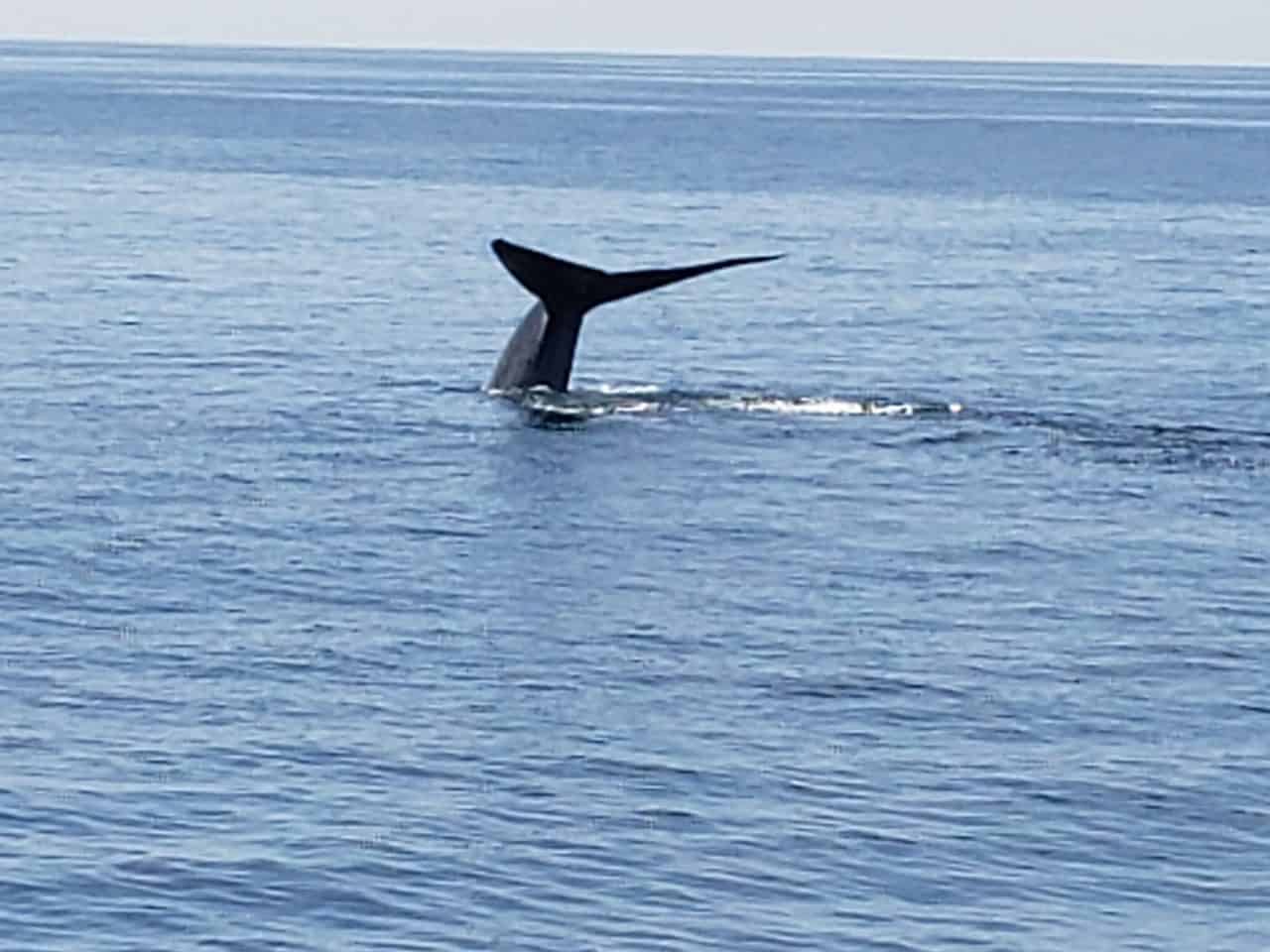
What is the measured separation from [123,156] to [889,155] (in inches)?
903

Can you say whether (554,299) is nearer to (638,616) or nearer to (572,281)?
(572,281)

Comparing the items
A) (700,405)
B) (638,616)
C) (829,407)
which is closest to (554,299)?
(700,405)

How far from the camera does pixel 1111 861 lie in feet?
51.4

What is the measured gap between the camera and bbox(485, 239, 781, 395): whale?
28156 millimetres

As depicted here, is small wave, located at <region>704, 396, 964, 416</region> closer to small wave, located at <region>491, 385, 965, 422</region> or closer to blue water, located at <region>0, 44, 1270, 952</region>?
small wave, located at <region>491, 385, 965, 422</region>

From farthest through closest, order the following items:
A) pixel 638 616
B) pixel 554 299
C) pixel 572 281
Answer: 1. pixel 554 299
2. pixel 572 281
3. pixel 638 616

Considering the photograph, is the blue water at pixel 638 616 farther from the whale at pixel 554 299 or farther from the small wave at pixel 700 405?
the whale at pixel 554 299

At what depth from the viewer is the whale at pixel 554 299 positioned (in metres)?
28.2

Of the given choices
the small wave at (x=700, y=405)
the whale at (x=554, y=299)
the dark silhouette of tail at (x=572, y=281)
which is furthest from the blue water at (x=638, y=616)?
the dark silhouette of tail at (x=572, y=281)

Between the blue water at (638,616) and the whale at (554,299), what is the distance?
1.67 ft

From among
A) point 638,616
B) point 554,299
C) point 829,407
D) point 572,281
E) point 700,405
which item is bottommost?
point 638,616

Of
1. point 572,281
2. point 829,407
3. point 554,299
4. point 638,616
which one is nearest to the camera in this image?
point 638,616

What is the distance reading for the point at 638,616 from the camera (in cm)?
2100

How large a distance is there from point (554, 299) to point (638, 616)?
8.44 m
